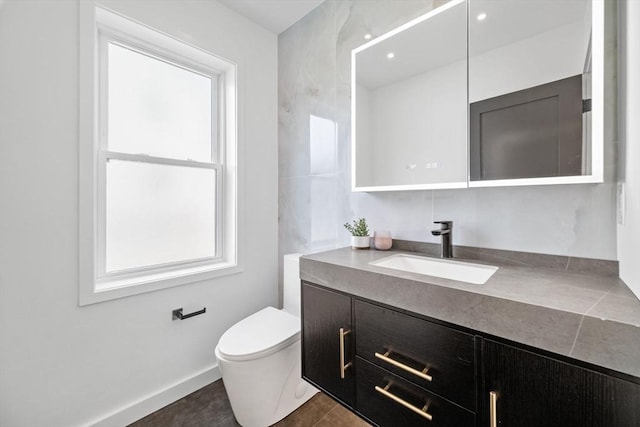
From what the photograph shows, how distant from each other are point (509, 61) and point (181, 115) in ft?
6.12

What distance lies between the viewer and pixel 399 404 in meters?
0.90

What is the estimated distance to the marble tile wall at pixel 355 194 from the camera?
95 centimetres

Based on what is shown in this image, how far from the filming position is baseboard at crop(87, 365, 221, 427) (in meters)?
1.39

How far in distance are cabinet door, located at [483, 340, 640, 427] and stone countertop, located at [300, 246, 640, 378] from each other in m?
0.04

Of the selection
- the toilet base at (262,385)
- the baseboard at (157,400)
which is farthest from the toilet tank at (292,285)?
the baseboard at (157,400)

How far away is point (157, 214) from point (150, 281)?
43cm

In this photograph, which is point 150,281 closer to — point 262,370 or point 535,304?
point 262,370

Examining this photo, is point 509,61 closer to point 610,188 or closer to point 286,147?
point 610,188

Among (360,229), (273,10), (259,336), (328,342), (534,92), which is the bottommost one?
(259,336)

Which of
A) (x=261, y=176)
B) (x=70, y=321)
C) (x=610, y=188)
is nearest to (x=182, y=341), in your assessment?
(x=70, y=321)

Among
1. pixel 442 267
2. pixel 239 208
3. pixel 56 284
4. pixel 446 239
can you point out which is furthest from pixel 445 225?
pixel 56 284

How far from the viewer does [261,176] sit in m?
2.07

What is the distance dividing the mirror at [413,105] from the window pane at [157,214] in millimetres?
1136

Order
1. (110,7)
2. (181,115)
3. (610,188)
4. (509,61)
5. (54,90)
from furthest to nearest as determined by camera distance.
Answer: (181,115), (110,7), (54,90), (509,61), (610,188)
